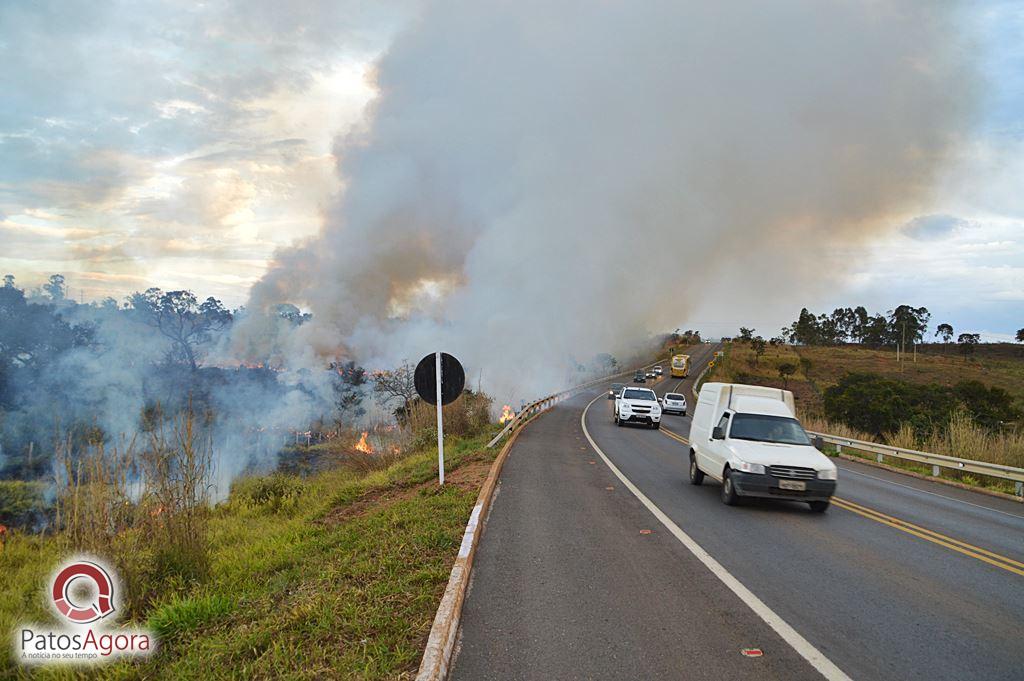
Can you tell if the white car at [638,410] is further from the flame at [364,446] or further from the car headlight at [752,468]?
the car headlight at [752,468]

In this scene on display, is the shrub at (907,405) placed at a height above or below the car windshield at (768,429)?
below

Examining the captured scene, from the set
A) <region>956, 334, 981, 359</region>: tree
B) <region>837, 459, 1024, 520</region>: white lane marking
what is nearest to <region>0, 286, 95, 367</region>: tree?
<region>837, 459, 1024, 520</region>: white lane marking

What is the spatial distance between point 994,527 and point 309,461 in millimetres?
23368

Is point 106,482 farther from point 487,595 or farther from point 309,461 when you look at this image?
point 309,461

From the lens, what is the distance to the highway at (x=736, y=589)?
4.34 metres

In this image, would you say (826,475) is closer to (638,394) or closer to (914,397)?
(638,394)

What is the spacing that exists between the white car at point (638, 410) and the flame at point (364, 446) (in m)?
11.9

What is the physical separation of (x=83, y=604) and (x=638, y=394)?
24814mm

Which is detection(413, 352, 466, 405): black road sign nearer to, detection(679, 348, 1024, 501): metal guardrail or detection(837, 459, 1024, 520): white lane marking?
detection(679, 348, 1024, 501): metal guardrail

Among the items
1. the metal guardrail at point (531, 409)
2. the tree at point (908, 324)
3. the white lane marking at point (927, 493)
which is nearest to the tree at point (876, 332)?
the tree at point (908, 324)

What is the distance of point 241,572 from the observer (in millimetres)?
7703

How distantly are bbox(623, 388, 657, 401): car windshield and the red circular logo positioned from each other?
79.6 feet

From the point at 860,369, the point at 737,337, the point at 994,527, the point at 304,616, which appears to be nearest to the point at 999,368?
the point at 860,369

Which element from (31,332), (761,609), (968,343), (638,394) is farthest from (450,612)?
(968,343)
